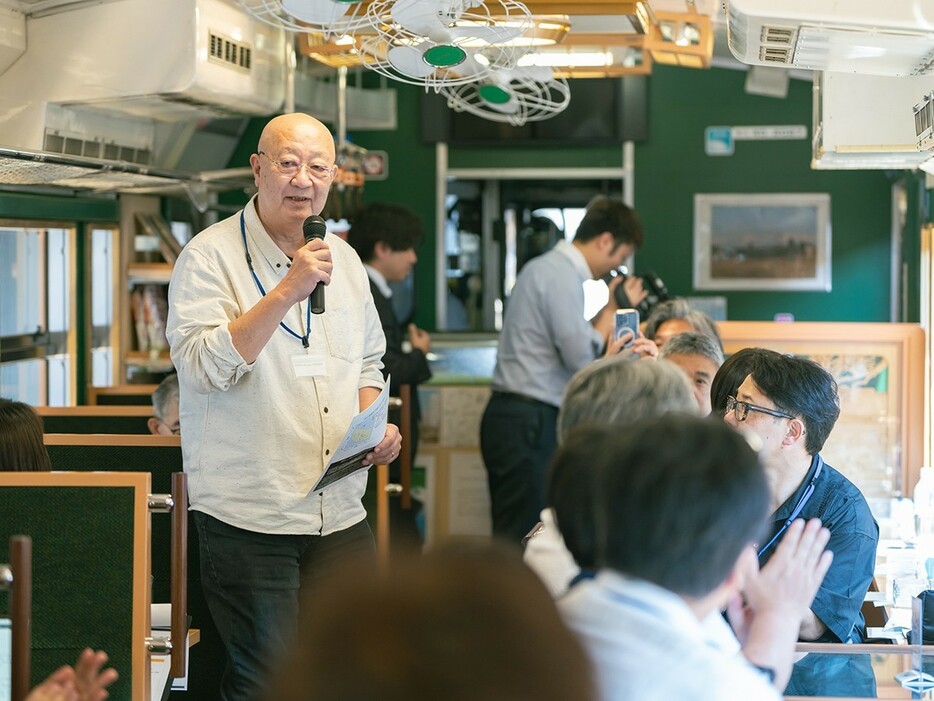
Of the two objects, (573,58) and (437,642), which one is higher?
(573,58)

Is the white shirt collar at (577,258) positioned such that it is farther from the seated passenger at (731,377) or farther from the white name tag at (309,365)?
the white name tag at (309,365)

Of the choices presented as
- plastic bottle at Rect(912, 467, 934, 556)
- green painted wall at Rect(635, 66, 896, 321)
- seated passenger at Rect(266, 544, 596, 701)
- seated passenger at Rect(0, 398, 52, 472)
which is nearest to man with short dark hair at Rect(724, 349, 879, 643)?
plastic bottle at Rect(912, 467, 934, 556)

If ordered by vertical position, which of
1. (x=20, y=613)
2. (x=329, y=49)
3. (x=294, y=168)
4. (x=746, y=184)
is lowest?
(x=20, y=613)

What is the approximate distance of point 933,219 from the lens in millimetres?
5496

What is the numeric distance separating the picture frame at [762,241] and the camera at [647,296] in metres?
1.67

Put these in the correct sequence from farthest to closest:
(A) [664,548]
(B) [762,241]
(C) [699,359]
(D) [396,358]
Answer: (B) [762,241], (D) [396,358], (C) [699,359], (A) [664,548]

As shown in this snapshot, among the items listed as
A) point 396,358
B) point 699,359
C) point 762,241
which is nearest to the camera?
point 699,359

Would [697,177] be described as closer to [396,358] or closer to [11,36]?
[396,358]

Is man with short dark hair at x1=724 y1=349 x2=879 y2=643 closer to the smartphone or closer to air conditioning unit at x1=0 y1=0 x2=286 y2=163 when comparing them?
the smartphone

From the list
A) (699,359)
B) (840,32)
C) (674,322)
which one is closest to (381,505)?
(674,322)

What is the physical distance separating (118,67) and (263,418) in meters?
1.99

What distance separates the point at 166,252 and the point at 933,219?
11.4ft

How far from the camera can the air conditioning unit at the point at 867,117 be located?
3879mm

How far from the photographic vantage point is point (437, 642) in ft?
3.61
